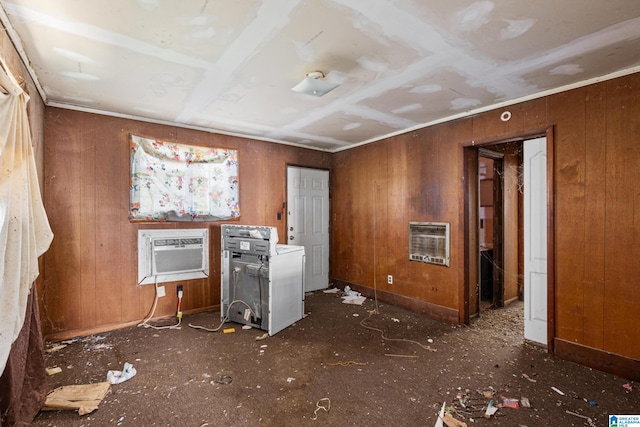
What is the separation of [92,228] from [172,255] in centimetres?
84

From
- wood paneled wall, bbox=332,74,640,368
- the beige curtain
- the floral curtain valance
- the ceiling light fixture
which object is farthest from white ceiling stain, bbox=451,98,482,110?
the beige curtain

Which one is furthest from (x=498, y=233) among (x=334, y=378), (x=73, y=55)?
(x=73, y=55)

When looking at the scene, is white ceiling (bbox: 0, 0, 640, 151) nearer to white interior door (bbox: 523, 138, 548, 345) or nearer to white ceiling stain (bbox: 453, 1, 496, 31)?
white ceiling stain (bbox: 453, 1, 496, 31)

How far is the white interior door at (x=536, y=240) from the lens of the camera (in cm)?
290

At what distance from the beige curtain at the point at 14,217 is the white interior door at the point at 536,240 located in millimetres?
3940

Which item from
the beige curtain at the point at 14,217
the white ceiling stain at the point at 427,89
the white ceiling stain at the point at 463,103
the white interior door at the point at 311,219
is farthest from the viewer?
the white interior door at the point at 311,219

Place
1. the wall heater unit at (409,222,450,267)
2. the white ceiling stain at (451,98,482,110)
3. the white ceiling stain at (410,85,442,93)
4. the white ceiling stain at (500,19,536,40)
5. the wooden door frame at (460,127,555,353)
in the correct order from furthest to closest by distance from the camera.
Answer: the wall heater unit at (409,222,450,267), the white ceiling stain at (451,98,482,110), the wooden door frame at (460,127,555,353), the white ceiling stain at (410,85,442,93), the white ceiling stain at (500,19,536,40)

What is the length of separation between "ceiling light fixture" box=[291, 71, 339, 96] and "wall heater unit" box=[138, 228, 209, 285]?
232 cm

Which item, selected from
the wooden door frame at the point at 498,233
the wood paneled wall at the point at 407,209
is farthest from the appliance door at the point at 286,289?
the wooden door frame at the point at 498,233

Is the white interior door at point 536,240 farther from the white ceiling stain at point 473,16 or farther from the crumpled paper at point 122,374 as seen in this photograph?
the crumpled paper at point 122,374

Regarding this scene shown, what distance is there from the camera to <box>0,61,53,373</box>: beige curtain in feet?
4.80

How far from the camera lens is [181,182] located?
362 centimetres

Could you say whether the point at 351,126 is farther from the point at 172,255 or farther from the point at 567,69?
the point at 172,255

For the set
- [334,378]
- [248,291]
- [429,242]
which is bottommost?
[334,378]
